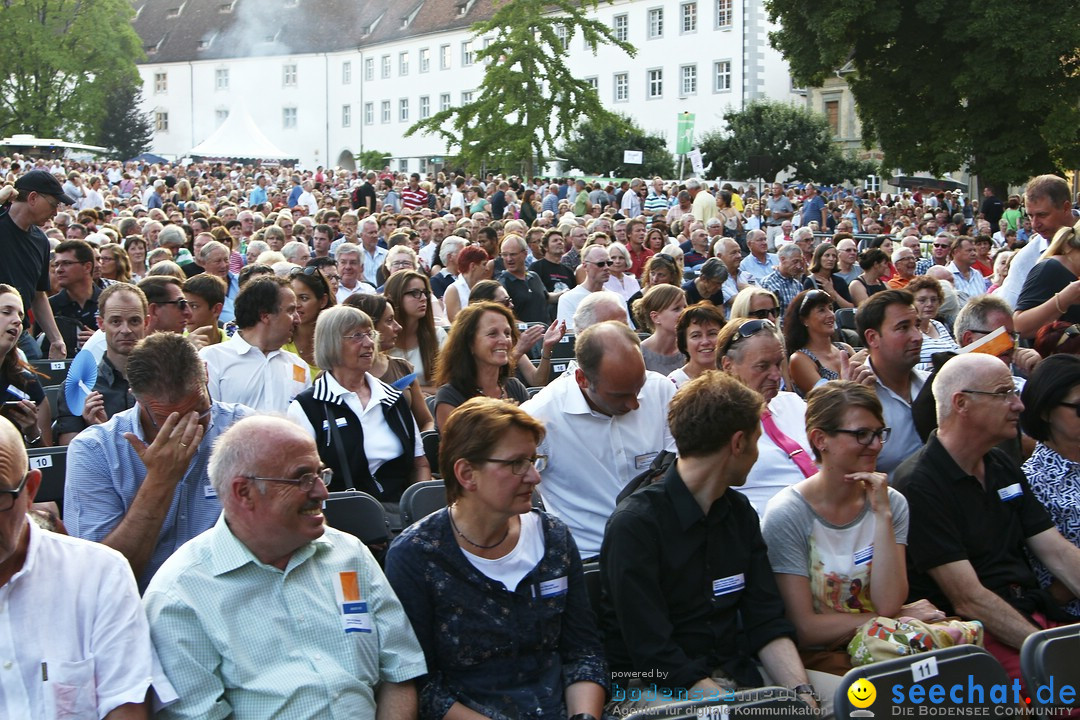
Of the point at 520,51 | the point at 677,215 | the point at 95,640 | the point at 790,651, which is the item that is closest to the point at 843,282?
the point at 677,215

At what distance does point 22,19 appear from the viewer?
225ft

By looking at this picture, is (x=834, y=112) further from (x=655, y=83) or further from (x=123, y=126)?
(x=123, y=126)

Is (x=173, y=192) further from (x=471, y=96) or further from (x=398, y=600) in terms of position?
(x=471, y=96)

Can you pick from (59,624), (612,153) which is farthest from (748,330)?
(612,153)

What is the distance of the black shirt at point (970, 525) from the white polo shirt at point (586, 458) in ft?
3.41

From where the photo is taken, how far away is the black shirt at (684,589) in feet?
11.9

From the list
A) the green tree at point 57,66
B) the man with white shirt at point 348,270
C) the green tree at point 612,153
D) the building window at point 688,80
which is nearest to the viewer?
the man with white shirt at point 348,270

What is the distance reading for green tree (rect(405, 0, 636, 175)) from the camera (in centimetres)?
3294

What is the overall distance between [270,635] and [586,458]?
1.95 metres

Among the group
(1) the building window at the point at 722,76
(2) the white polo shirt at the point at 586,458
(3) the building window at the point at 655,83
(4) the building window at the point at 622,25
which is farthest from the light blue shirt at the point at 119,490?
(4) the building window at the point at 622,25

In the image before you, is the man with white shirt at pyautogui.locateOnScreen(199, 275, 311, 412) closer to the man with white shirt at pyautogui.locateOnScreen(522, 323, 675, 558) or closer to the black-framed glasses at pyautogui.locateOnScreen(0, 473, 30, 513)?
the man with white shirt at pyautogui.locateOnScreen(522, 323, 675, 558)

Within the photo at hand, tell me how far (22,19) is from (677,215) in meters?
61.7

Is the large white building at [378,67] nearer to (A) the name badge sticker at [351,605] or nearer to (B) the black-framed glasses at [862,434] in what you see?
(B) the black-framed glasses at [862,434]

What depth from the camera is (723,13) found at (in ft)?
181
